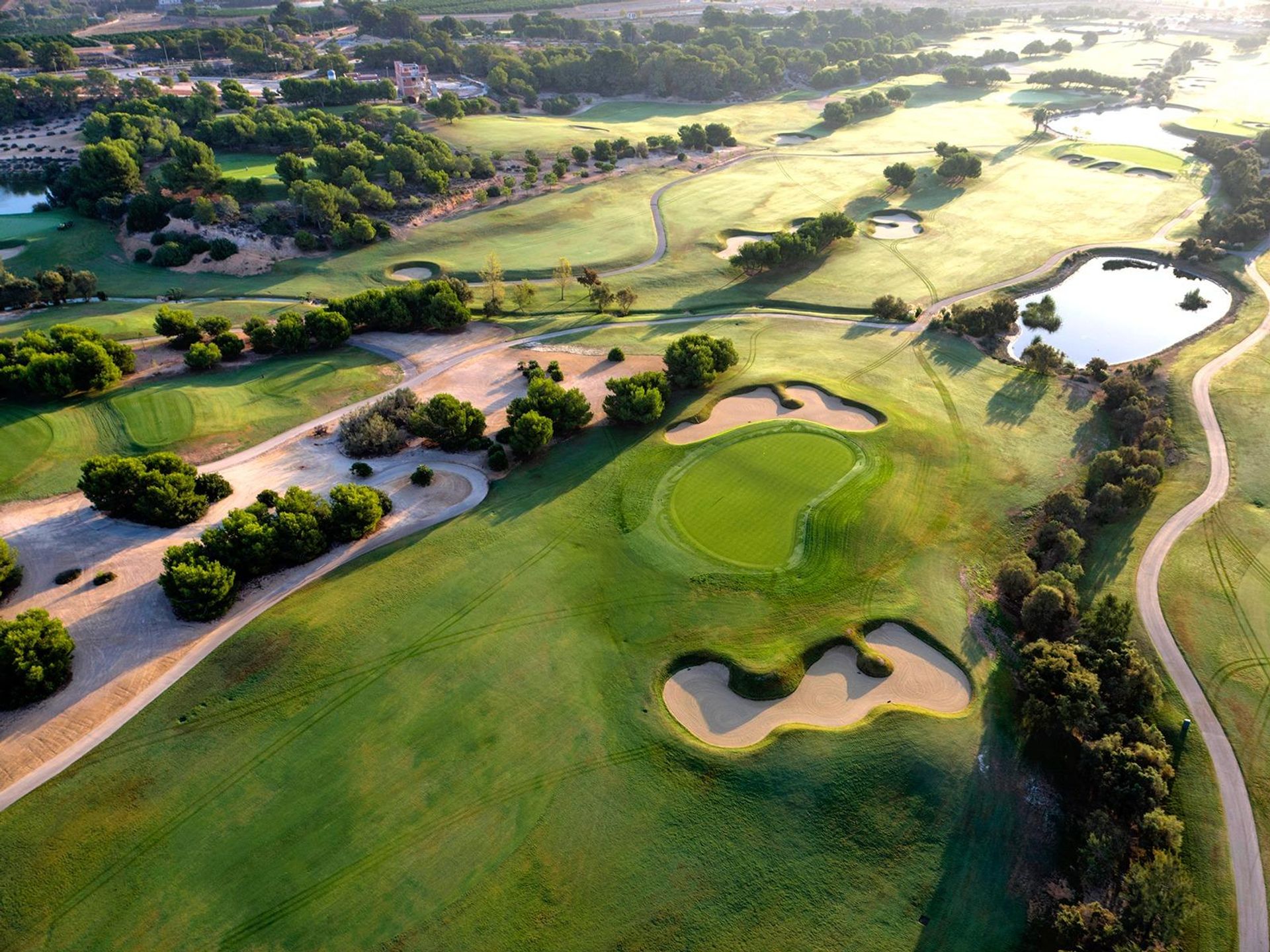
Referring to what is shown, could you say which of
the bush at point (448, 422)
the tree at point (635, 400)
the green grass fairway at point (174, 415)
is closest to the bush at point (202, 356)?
the green grass fairway at point (174, 415)

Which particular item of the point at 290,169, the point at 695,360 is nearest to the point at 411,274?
the point at 290,169

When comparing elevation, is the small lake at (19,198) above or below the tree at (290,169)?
below

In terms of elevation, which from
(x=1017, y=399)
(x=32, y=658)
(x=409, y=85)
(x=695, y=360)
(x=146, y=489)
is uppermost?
(x=409, y=85)

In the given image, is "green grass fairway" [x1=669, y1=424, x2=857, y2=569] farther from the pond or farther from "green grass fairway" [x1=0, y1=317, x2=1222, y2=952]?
the pond

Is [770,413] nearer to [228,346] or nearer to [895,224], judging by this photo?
[228,346]

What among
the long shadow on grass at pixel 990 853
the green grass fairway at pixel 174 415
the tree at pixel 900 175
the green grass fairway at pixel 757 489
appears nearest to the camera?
the long shadow on grass at pixel 990 853

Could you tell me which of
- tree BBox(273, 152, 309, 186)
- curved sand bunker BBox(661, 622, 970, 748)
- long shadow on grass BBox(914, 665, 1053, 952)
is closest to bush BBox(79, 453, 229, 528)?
curved sand bunker BBox(661, 622, 970, 748)

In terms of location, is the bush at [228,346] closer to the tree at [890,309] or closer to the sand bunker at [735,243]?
the sand bunker at [735,243]
